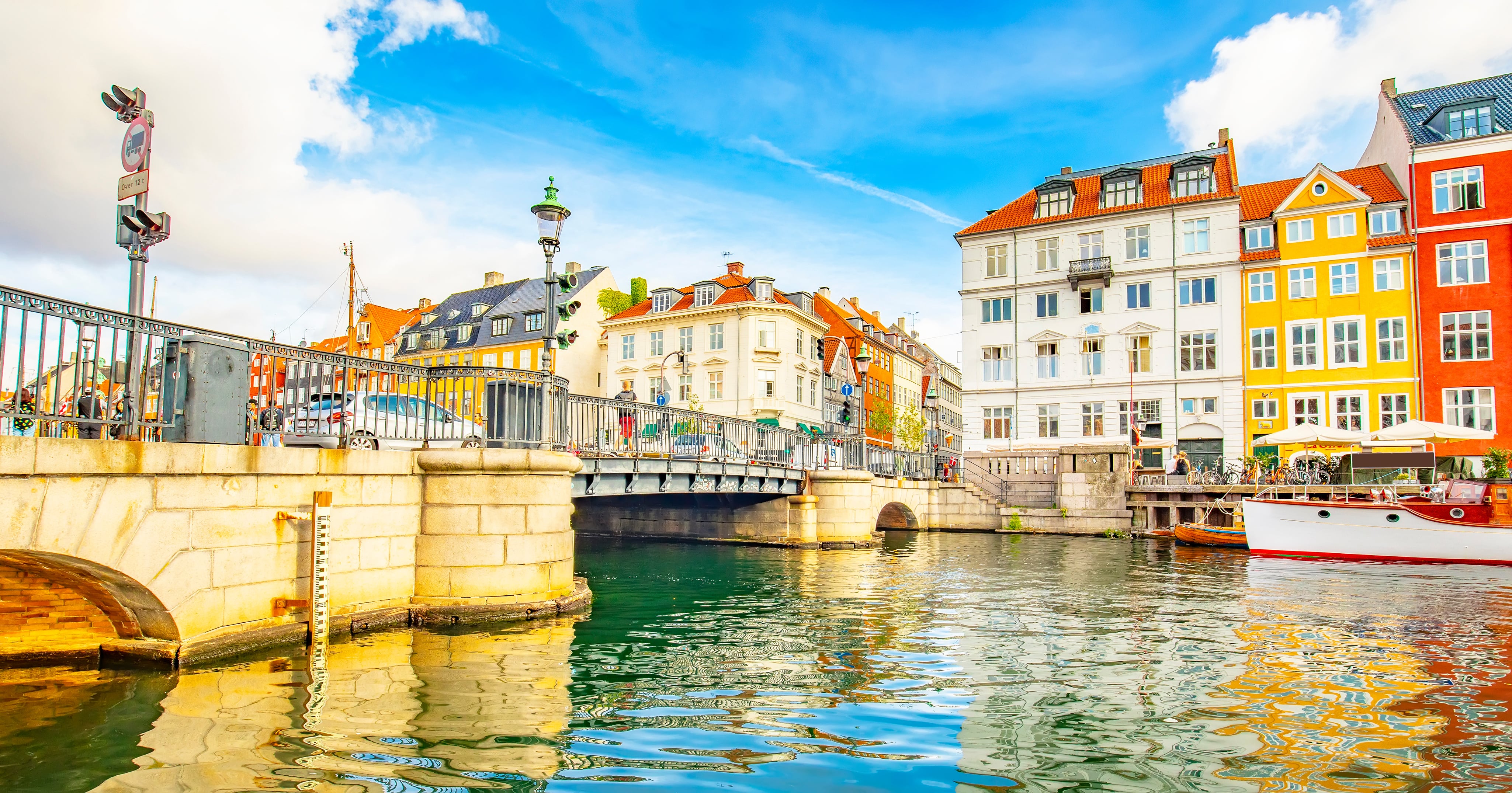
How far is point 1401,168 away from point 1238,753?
44292 millimetres

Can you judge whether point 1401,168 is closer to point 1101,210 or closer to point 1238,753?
point 1101,210

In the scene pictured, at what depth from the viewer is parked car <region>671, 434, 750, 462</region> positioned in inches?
868

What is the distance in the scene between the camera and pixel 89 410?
814 centimetres

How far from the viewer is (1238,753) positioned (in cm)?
679


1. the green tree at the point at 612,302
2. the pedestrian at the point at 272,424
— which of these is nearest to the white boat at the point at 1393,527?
the pedestrian at the point at 272,424

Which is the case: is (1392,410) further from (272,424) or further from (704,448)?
(272,424)

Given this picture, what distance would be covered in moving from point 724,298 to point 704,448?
36.1 meters

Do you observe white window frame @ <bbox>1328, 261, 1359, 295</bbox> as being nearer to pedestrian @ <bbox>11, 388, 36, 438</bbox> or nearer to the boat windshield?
the boat windshield

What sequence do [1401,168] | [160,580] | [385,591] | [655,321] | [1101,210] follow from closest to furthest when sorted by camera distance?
[160,580] → [385,591] → [1401,168] → [1101,210] → [655,321]

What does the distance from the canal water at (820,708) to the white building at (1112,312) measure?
2833cm

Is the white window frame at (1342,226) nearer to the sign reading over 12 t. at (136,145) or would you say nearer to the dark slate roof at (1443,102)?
the dark slate roof at (1443,102)

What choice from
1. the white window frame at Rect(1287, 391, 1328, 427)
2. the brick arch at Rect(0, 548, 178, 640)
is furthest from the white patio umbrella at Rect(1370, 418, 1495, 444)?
the brick arch at Rect(0, 548, 178, 640)

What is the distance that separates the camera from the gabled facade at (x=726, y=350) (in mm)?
56781

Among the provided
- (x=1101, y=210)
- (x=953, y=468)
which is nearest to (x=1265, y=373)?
(x=1101, y=210)
